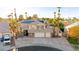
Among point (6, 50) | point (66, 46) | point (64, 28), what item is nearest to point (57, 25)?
point (64, 28)

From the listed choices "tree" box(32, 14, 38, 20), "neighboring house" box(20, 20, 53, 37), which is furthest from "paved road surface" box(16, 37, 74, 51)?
"tree" box(32, 14, 38, 20)

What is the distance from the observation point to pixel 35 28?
2260 mm

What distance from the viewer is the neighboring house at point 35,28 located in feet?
7.39

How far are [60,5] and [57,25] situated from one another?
0.19m

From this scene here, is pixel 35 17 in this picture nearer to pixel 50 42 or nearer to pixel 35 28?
pixel 35 28

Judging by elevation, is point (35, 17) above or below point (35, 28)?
above

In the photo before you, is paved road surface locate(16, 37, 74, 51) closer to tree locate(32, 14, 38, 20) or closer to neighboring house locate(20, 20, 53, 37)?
neighboring house locate(20, 20, 53, 37)

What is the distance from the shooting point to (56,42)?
2.25m

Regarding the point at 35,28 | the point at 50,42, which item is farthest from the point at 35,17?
the point at 50,42

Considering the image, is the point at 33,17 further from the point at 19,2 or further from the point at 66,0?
the point at 66,0

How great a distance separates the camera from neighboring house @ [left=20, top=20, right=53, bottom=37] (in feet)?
7.39

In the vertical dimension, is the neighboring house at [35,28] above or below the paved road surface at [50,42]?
above

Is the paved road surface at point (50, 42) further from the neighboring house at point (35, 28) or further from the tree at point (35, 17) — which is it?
the tree at point (35, 17)

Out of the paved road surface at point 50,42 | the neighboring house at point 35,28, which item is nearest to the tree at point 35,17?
the neighboring house at point 35,28
